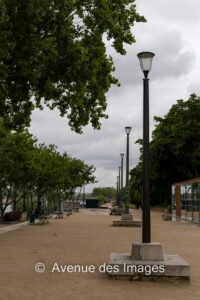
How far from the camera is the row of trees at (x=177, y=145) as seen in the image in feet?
131

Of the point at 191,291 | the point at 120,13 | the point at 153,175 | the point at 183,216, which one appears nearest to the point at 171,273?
the point at 191,291

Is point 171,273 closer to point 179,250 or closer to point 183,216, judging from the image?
point 179,250

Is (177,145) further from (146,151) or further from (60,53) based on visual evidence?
(146,151)

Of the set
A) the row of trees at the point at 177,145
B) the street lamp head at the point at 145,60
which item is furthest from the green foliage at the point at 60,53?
the row of trees at the point at 177,145

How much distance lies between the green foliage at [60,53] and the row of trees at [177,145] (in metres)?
24.8

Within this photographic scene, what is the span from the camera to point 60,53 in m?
11.9

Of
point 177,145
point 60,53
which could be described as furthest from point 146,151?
point 177,145

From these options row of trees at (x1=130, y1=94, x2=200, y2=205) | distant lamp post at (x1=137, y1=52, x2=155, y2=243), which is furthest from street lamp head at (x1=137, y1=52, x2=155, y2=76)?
row of trees at (x1=130, y1=94, x2=200, y2=205)

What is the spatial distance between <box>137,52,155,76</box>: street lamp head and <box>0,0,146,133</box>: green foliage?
326 cm

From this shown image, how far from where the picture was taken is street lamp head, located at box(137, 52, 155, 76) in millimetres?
8305

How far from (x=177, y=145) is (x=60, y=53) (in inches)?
1143

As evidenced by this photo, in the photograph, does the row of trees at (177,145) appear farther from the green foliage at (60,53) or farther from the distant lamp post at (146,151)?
the distant lamp post at (146,151)

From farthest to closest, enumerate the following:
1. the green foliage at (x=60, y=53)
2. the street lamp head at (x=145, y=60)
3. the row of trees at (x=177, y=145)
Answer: the row of trees at (x=177, y=145) → the green foliage at (x=60, y=53) → the street lamp head at (x=145, y=60)

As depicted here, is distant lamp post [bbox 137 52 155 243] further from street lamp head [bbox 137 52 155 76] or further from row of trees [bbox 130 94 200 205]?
row of trees [bbox 130 94 200 205]
